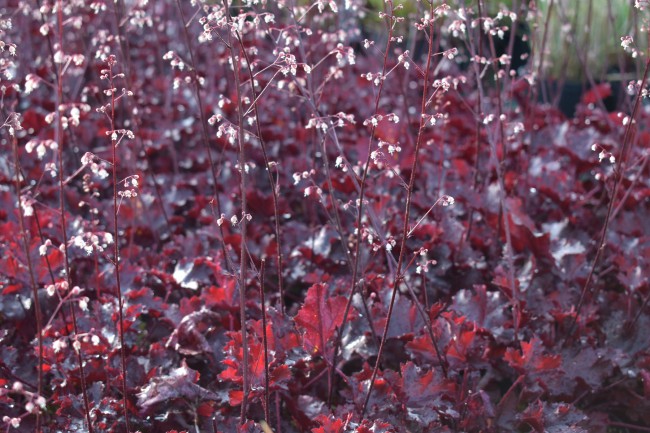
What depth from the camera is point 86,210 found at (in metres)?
3.20

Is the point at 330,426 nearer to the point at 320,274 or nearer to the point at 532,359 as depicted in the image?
the point at 532,359

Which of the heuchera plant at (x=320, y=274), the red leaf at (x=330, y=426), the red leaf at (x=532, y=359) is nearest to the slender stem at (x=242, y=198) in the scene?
the heuchera plant at (x=320, y=274)

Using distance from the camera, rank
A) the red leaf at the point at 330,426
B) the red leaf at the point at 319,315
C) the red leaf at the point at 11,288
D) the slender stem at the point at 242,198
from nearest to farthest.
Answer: the slender stem at the point at 242,198, the red leaf at the point at 330,426, the red leaf at the point at 319,315, the red leaf at the point at 11,288

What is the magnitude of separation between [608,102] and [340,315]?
14.4 feet

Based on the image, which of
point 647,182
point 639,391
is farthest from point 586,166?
point 639,391

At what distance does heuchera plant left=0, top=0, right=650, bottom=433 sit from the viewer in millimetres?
1794

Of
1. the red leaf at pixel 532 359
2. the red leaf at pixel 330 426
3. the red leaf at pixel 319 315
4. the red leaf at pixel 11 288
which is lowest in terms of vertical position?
the red leaf at pixel 532 359

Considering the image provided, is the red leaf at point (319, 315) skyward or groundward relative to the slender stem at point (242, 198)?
groundward

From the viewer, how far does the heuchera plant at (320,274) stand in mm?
1794

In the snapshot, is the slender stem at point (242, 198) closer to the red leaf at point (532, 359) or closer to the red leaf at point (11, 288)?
the red leaf at point (532, 359)

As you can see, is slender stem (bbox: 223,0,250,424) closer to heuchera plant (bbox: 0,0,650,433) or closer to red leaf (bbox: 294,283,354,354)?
heuchera plant (bbox: 0,0,650,433)

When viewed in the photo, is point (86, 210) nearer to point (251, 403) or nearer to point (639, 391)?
point (251, 403)

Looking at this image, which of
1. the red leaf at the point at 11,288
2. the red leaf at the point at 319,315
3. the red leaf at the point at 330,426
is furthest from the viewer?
the red leaf at the point at 11,288

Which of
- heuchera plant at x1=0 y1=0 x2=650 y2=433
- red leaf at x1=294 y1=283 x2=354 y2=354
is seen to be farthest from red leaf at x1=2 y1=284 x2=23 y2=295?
red leaf at x1=294 y1=283 x2=354 y2=354
